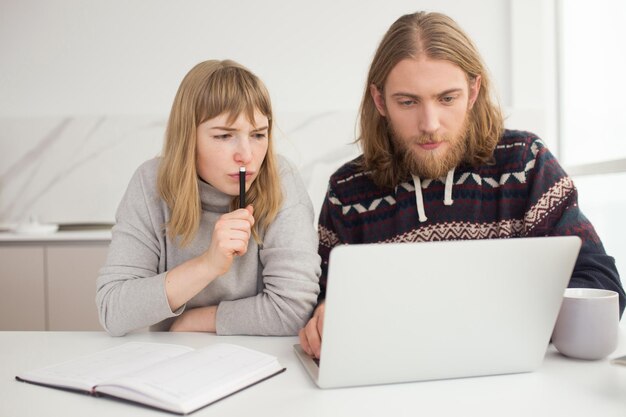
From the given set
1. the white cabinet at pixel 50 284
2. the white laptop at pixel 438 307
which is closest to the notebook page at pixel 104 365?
the white laptop at pixel 438 307

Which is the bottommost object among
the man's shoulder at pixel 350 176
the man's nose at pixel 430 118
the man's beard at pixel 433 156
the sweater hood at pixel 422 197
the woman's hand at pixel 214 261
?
the woman's hand at pixel 214 261

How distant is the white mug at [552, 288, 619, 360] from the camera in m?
0.90

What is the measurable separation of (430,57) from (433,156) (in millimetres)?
236

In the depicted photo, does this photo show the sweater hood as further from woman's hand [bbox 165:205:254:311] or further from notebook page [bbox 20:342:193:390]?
notebook page [bbox 20:342:193:390]

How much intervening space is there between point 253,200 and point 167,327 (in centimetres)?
34

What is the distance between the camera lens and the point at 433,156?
57.7 inches

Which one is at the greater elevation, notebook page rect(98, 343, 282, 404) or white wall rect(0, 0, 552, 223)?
white wall rect(0, 0, 552, 223)

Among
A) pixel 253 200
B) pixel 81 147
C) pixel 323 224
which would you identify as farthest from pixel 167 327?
pixel 81 147

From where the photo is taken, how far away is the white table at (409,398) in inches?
28.6

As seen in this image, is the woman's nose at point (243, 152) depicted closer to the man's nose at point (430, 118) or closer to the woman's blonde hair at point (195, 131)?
the woman's blonde hair at point (195, 131)

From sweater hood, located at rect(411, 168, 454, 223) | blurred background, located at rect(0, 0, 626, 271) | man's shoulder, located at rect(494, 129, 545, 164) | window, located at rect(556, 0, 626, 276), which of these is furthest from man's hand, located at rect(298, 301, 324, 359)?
blurred background, located at rect(0, 0, 626, 271)

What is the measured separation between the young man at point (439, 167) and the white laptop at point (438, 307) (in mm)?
595

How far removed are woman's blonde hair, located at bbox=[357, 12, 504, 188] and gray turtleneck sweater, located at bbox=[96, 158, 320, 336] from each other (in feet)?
0.85

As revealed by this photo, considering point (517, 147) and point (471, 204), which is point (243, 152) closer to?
point (471, 204)
